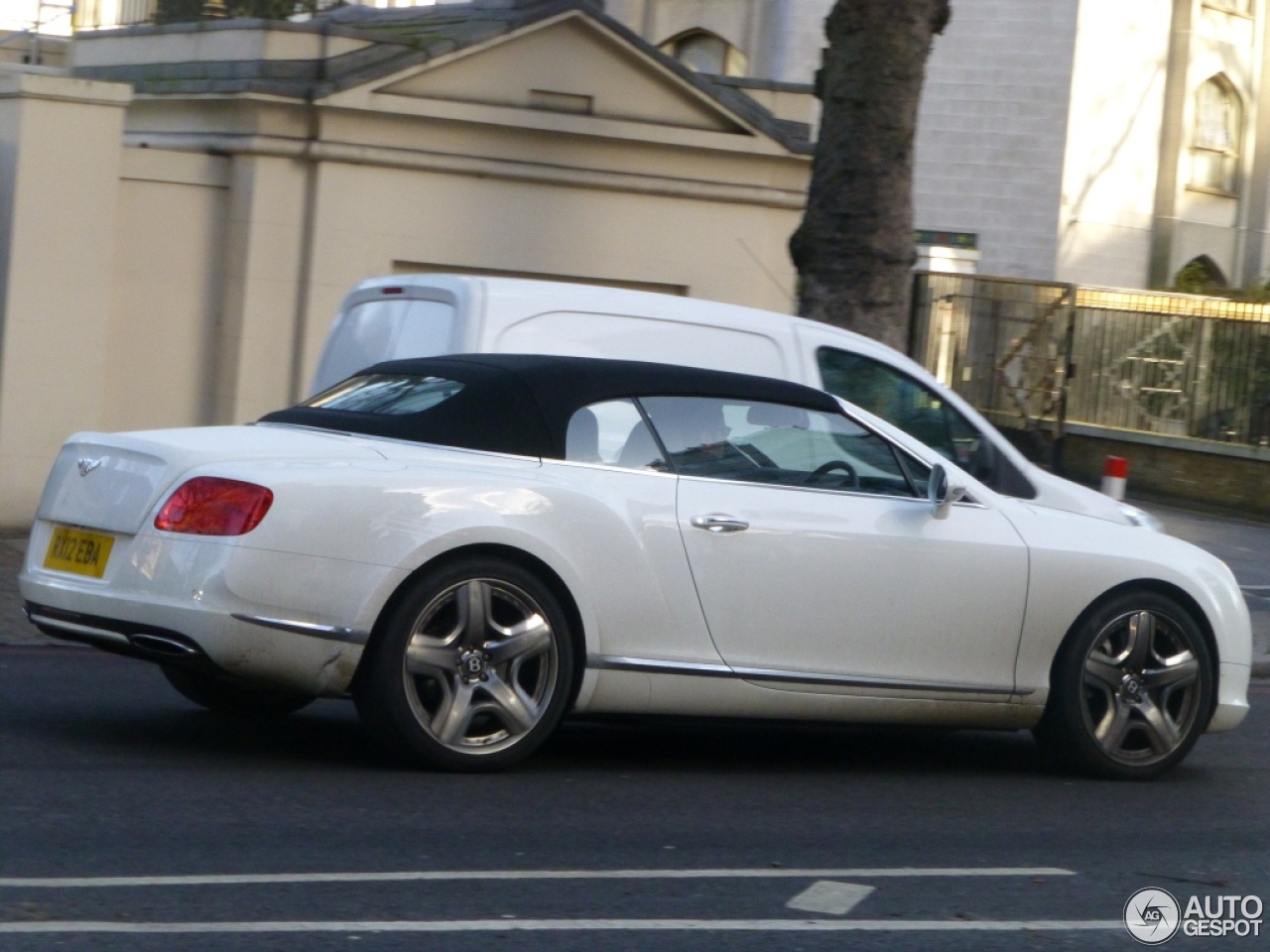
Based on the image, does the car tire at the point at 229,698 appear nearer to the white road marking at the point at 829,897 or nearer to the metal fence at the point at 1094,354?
the white road marking at the point at 829,897

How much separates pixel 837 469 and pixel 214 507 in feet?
7.71

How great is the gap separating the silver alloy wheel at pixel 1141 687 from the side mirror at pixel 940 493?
861mm

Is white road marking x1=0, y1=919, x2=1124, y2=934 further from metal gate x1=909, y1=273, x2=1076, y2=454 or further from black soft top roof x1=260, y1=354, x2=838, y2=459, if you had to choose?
metal gate x1=909, y1=273, x2=1076, y2=454

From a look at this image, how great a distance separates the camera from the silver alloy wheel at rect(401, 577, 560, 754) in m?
6.52

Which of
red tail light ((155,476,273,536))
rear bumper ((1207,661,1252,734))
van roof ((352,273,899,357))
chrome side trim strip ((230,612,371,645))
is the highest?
van roof ((352,273,899,357))

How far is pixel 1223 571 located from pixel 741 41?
25722 mm

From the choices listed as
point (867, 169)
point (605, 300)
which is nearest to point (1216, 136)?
point (867, 169)

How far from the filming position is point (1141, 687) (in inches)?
305

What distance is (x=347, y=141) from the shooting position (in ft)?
48.1

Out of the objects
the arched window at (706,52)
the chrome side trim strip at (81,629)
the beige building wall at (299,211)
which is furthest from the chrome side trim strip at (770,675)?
the arched window at (706,52)

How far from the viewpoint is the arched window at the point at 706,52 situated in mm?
33250

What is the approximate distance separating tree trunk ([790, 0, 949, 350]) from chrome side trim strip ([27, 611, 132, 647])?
6.82m

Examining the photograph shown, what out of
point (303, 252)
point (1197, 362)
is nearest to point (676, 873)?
point (303, 252)

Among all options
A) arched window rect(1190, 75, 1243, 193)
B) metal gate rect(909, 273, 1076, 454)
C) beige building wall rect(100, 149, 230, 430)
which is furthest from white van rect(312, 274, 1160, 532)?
arched window rect(1190, 75, 1243, 193)
